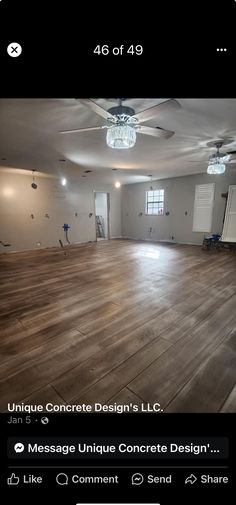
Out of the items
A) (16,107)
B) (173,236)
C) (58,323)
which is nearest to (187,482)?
(58,323)

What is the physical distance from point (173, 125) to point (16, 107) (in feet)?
6.38

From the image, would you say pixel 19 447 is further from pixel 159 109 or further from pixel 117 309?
pixel 159 109

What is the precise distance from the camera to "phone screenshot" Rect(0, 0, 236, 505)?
1.71 feet

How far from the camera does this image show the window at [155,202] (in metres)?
7.41

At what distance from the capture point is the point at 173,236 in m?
7.22

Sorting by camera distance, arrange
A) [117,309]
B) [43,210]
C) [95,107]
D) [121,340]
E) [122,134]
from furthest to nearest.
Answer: [43,210]
[117,309]
[122,134]
[95,107]
[121,340]

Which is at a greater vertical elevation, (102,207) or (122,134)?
(122,134)

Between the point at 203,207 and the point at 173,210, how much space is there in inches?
42.0

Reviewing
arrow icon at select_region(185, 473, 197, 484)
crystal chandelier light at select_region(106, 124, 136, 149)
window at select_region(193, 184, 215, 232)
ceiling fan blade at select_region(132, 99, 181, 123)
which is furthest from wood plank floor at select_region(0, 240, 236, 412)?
window at select_region(193, 184, 215, 232)

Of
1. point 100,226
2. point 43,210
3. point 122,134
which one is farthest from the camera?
point 100,226

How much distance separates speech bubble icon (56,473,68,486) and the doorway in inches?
321

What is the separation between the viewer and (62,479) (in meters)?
0.50
